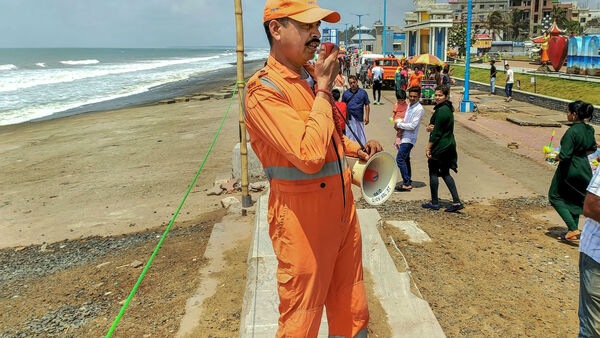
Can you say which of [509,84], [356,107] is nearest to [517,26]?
[509,84]

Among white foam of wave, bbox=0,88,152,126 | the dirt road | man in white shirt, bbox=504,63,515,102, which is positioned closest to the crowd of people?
the dirt road

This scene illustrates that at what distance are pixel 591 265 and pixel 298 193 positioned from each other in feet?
5.97

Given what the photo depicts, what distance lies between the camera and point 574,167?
5.35 meters

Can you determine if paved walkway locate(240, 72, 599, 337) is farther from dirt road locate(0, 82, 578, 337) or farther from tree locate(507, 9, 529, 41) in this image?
tree locate(507, 9, 529, 41)

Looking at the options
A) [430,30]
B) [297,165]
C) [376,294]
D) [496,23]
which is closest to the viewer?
[297,165]

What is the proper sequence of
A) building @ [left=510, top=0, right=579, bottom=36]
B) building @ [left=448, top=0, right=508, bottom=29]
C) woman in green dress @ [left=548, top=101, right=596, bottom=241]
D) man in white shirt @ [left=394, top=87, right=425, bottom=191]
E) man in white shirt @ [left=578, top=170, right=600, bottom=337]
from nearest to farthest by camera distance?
man in white shirt @ [left=578, top=170, right=600, bottom=337] → woman in green dress @ [left=548, top=101, right=596, bottom=241] → man in white shirt @ [left=394, top=87, right=425, bottom=191] → building @ [left=510, top=0, right=579, bottom=36] → building @ [left=448, top=0, right=508, bottom=29]

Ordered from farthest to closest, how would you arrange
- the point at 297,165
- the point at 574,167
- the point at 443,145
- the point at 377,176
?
the point at 443,145 → the point at 574,167 → the point at 377,176 → the point at 297,165

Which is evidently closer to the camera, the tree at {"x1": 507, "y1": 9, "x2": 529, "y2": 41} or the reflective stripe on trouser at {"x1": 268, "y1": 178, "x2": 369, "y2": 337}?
the reflective stripe on trouser at {"x1": 268, "y1": 178, "x2": 369, "y2": 337}

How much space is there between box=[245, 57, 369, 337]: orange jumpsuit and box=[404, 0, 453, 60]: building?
3772cm

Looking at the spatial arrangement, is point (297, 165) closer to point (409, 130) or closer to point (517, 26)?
point (409, 130)

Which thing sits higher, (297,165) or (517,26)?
(517,26)

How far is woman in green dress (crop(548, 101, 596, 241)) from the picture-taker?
204 inches

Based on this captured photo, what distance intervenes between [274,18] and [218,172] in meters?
8.06

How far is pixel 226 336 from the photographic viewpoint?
346 cm
